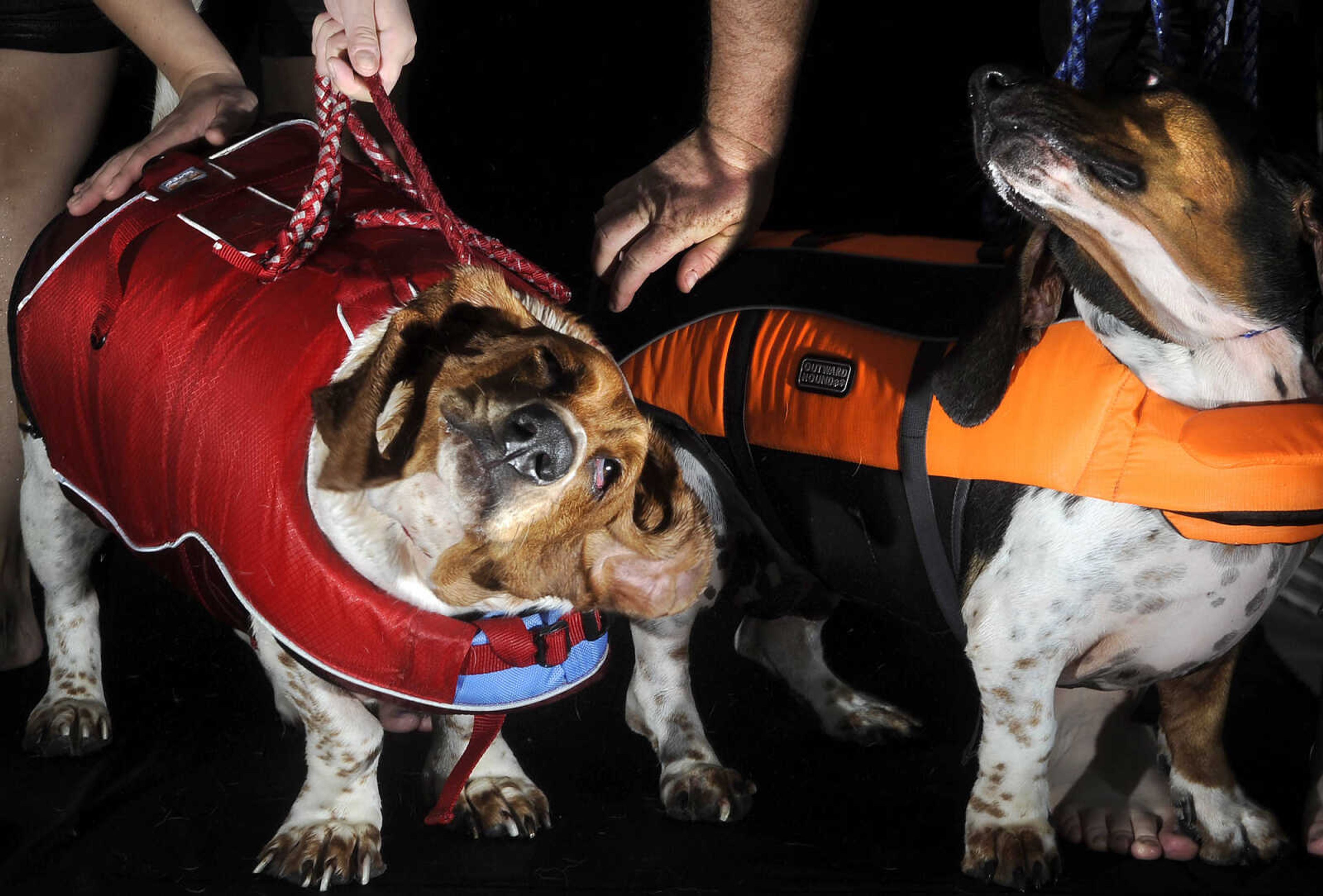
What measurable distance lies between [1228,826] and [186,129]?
2328 millimetres

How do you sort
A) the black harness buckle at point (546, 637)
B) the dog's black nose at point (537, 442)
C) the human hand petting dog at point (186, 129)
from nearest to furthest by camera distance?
the dog's black nose at point (537, 442)
the black harness buckle at point (546, 637)
the human hand petting dog at point (186, 129)

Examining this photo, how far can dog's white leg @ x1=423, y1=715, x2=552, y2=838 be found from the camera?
2316 mm

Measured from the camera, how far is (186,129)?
8.59ft

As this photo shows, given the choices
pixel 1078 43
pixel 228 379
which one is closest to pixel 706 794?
pixel 228 379

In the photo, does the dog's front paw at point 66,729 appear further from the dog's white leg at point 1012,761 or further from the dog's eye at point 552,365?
the dog's white leg at point 1012,761

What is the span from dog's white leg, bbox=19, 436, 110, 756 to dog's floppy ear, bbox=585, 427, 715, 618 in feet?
3.82

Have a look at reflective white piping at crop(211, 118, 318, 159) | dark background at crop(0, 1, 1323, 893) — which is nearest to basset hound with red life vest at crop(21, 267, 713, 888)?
dark background at crop(0, 1, 1323, 893)

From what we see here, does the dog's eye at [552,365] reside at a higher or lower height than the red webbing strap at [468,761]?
higher

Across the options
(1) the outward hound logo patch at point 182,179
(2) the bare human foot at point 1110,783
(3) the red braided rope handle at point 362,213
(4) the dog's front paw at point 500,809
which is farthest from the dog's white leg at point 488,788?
(1) the outward hound logo patch at point 182,179

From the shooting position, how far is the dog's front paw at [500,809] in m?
2.31

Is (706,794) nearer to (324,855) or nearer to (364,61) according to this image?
(324,855)

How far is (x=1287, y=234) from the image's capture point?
6.14 feet

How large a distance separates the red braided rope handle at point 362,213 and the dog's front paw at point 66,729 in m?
1.00

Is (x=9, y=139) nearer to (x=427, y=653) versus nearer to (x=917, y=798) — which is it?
(x=427, y=653)
